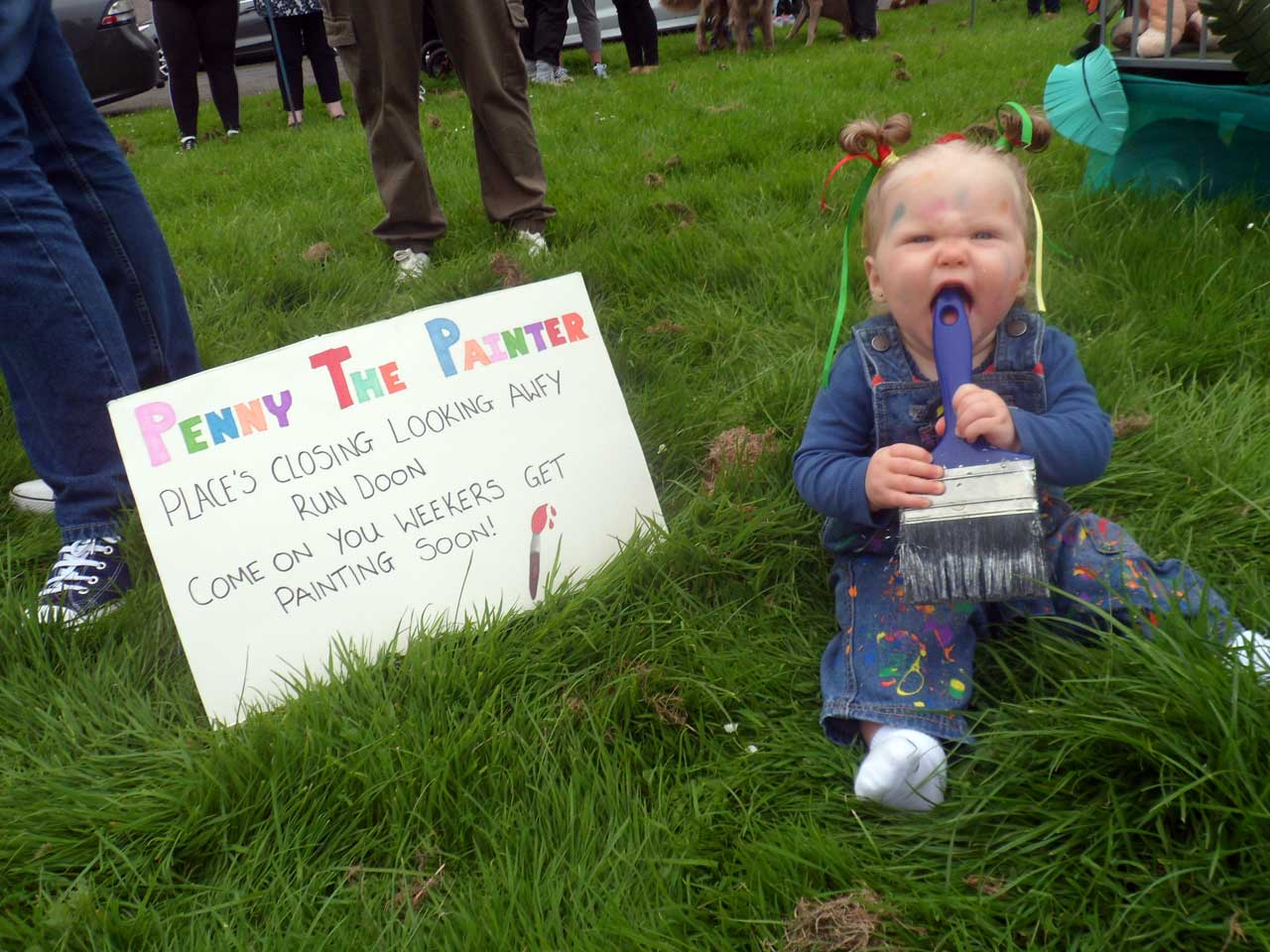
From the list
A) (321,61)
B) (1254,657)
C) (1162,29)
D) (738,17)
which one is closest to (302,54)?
(321,61)

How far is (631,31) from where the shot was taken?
7.67m

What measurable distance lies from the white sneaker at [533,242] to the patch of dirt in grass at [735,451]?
120cm

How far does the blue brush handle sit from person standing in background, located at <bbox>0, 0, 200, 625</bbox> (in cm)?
145

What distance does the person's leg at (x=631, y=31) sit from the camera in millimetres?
7416

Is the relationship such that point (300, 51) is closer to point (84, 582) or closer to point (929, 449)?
point (84, 582)

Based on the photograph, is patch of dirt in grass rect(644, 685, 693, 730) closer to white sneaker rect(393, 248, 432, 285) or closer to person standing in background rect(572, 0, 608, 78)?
white sneaker rect(393, 248, 432, 285)

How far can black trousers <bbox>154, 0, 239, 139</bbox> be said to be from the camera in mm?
5781

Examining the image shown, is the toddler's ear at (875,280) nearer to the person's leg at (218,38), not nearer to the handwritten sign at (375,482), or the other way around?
the handwritten sign at (375,482)

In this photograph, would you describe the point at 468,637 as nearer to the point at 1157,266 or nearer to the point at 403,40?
the point at 1157,266

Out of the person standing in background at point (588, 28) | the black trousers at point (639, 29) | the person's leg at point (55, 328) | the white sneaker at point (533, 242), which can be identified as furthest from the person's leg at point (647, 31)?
the person's leg at point (55, 328)

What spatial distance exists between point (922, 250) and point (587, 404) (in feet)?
2.41

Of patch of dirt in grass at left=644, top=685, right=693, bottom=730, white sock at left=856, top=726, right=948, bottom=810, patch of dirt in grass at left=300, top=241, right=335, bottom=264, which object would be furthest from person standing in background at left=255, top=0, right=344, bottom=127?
white sock at left=856, top=726, right=948, bottom=810

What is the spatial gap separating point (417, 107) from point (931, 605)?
2414 millimetres

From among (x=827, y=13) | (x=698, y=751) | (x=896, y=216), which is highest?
(x=827, y=13)
